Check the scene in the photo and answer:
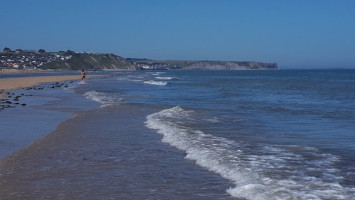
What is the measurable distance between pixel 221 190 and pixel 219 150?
11.2ft

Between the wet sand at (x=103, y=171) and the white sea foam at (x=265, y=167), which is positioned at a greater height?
the white sea foam at (x=265, y=167)

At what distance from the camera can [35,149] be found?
10.9 meters

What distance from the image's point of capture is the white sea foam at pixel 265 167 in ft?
23.7

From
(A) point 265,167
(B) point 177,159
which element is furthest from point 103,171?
(A) point 265,167

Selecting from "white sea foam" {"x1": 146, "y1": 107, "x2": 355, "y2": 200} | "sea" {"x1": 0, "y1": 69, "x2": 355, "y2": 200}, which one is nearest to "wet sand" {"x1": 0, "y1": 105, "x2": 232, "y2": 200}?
"sea" {"x1": 0, "y1": 69, "x2": 355, "y2": 200}

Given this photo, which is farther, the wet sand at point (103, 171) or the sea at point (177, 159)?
the sea at point (177, 159)

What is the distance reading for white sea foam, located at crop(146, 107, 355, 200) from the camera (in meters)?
7.22

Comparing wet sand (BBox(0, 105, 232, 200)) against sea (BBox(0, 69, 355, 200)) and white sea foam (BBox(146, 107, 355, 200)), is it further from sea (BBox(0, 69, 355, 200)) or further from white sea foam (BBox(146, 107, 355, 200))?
white sea foam (BBox(146, 107, 355, 200))

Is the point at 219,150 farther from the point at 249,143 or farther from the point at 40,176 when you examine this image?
the point at 40,176

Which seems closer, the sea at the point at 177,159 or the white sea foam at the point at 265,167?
the white sea foam at the point at 265,167

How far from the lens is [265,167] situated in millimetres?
9000

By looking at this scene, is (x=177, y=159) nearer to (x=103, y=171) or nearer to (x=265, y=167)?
(x=103, y=171)

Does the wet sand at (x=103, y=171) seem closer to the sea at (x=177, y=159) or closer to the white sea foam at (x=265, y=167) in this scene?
the sea at (x=177, y=159)

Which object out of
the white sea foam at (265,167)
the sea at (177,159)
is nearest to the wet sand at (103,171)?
the sea at (177,159)
